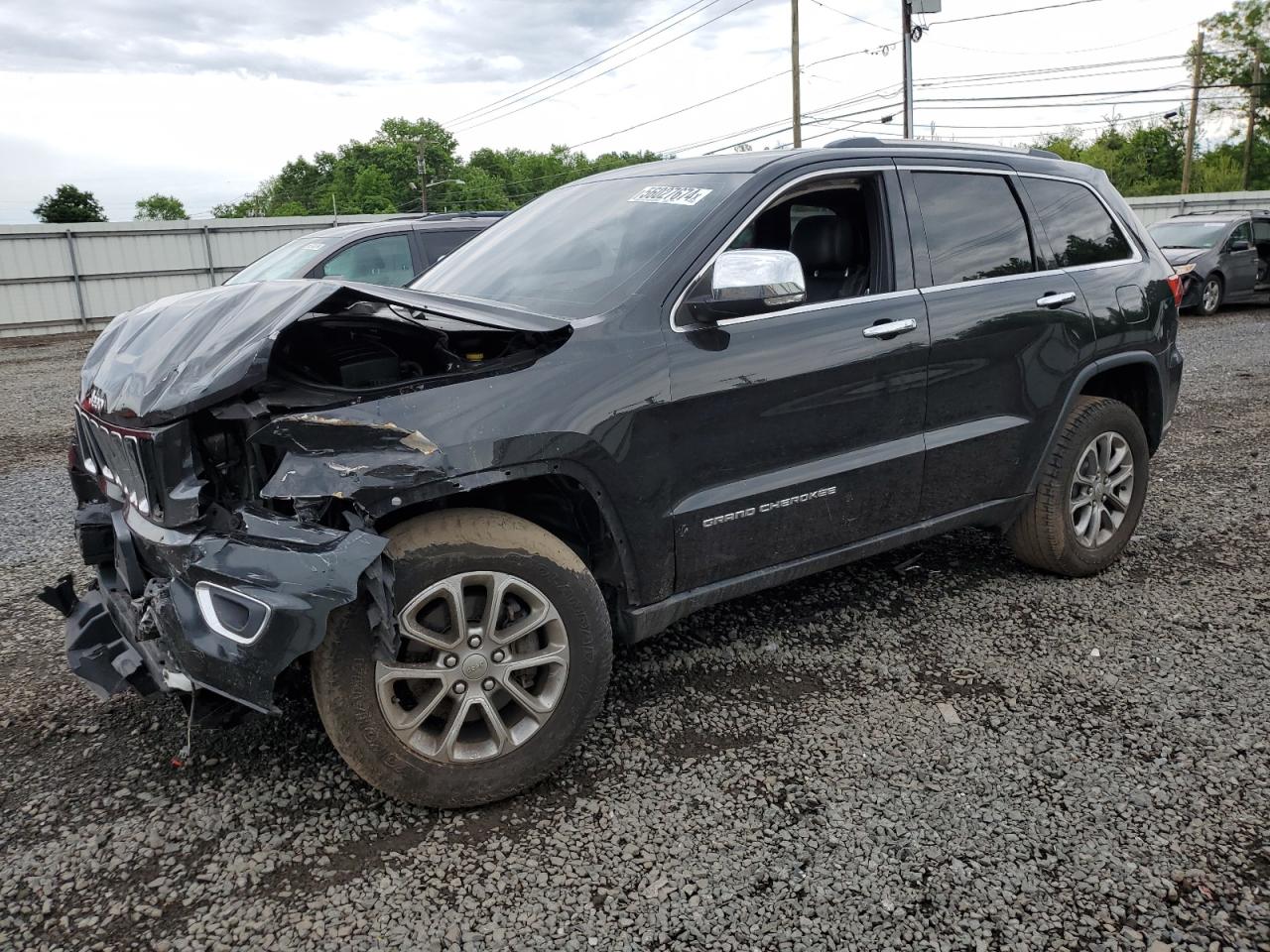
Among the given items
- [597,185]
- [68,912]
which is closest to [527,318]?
[597,185]

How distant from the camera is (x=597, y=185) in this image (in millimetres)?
3945

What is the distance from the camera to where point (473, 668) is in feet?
8.68

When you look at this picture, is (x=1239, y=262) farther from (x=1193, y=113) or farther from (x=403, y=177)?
(x=403, y=177)

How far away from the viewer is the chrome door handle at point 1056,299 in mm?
4000

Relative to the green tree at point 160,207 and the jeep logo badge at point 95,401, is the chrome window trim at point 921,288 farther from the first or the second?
the green tree at point 160,207

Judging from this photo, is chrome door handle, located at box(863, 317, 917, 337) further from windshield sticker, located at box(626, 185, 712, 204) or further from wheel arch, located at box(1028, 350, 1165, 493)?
wheel arch, located at box(1028, 350, 1165, 493)

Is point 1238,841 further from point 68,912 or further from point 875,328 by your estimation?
point 68,912

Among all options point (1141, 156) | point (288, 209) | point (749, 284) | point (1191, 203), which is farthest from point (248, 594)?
point (288, 209)

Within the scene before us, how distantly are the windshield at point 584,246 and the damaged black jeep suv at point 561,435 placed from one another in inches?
0.7

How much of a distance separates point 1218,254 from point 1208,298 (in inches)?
29.0

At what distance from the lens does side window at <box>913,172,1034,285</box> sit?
3.78 meters

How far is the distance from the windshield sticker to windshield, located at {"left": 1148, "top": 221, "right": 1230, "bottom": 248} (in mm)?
14761

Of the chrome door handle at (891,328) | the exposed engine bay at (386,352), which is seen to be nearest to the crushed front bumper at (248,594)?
the exposed engine bay at (386,352)

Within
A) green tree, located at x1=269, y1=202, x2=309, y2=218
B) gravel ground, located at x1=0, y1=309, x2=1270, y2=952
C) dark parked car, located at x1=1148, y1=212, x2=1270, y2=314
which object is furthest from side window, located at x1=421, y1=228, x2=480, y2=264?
green tree, located at x1=269, y1=202, x2=309, y2=218
